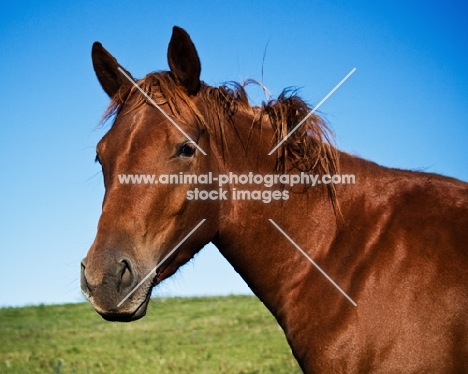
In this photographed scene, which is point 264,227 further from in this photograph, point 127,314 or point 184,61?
point 184,61

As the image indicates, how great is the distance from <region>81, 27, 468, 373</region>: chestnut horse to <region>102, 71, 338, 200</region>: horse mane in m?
0.01

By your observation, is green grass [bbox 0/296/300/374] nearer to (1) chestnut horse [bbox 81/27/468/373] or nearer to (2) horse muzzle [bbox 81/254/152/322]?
(1) chestnut horse [bbox 81/27/468/373]

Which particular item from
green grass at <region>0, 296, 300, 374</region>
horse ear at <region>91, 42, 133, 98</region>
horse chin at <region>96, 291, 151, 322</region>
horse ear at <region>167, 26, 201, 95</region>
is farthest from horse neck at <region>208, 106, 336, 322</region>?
green grass at <region>0, 296, 300, 374</region>

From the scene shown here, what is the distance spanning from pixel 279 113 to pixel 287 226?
95cm

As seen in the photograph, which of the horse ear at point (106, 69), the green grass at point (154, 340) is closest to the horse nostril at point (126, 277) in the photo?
the horse ear at point (106, 69)

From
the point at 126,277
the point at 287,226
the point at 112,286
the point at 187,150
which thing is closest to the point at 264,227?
the point at 287,226

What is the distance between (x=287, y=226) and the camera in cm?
453

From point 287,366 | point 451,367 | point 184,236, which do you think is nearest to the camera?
point 451,367

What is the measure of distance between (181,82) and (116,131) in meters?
0.69

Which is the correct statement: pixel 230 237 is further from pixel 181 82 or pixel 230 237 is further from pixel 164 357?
pixel 164 357

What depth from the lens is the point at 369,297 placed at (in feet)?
13.0

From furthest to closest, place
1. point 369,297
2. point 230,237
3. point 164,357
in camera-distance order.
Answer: point 164,357
point 230,237
point 369,297

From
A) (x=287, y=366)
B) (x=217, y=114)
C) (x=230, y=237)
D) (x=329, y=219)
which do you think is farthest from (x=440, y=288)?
(x=287, y=366)

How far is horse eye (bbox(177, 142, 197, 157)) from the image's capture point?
13.6ft
